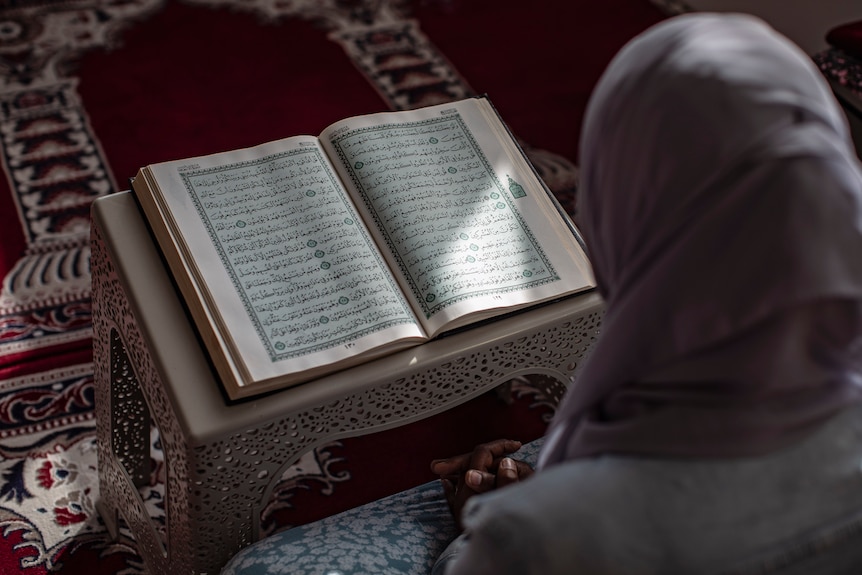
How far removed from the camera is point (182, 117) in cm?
232

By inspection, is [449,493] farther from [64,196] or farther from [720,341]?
[64,196]

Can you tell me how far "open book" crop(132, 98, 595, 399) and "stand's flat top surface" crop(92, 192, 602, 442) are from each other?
2 centimetres

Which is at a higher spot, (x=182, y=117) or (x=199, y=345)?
(x=182, y=117)

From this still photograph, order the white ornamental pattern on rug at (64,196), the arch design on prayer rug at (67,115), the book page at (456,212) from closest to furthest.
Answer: the book page at (456,212) < the white ornamental pattern on rug at (64,196) < the arch design on prayer rug at (67,115)

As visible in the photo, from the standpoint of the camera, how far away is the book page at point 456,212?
1.13 meters

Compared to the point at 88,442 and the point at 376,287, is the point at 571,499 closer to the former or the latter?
the point at 376,287

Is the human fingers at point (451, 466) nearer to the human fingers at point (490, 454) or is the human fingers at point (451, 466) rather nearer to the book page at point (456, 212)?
the human fingers at point (490, 454)

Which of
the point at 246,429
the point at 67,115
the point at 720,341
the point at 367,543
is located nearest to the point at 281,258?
the point at 246,429

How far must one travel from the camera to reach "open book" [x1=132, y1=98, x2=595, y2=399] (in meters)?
1.05

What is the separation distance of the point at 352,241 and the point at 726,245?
25.0 inches

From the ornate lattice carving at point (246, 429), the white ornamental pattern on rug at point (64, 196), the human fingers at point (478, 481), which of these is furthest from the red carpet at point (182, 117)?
the human fingers at point (478, 481)

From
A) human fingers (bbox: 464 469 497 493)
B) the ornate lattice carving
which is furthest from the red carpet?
human fingers (bbox: 464 469 497 493)

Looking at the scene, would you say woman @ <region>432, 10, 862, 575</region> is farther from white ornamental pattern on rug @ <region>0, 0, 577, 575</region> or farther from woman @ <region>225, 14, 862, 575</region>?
white ornamental pattern on rug @ <region>0, 0, 577, 575</region>

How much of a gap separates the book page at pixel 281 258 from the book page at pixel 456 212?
4 centimetres
